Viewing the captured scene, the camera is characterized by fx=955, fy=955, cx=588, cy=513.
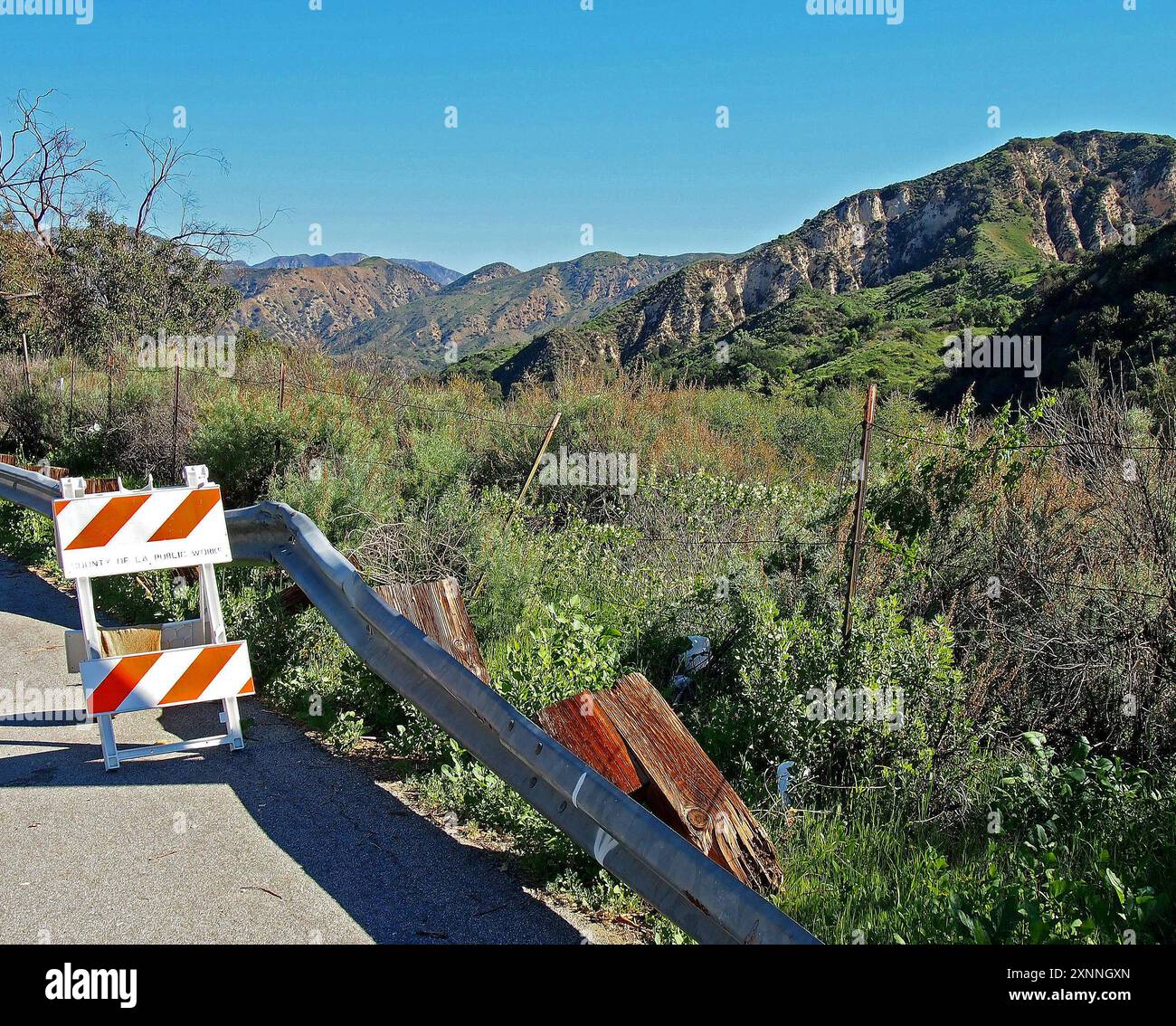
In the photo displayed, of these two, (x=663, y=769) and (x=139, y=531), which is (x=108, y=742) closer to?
(x=139, y=531)

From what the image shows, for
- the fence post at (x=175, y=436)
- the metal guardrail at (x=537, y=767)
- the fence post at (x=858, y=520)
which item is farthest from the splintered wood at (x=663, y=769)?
the fence post at (x=175, y=436)

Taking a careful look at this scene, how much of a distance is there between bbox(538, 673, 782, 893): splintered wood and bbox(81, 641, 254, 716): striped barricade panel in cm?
198

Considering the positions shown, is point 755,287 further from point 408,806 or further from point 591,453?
point 408,806

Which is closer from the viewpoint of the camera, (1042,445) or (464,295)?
(1042,445)

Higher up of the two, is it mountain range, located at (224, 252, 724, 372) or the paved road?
mountain range, located at (224, 252, 724, 372)

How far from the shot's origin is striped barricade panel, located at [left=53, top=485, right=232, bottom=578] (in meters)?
5.19

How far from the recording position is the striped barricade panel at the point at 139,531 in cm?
519

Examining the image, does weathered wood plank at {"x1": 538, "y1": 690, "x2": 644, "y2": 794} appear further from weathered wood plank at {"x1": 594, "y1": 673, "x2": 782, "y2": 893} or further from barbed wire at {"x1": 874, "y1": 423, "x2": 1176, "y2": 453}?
barbed wire at {"x1": 874, "y1": 423, "x2": 1176, "y2": 453}

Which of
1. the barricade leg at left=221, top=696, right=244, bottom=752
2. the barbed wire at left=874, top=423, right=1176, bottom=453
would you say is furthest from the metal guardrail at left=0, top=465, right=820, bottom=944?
the barbed wire at left=874, top=423, right=1176, bottom=453

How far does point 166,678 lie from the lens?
16.2ft

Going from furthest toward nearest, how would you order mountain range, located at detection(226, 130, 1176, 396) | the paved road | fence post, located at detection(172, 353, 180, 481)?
mountain range, located at detection(226, 130, 1176, 396), fence post, located at detection(172, 353, 180, 481), the paved road

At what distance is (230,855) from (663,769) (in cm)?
171

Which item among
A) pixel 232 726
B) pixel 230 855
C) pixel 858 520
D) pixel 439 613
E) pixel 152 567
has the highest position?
pixel 858 520

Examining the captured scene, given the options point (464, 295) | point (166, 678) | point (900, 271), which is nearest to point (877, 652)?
point (166, 678)
